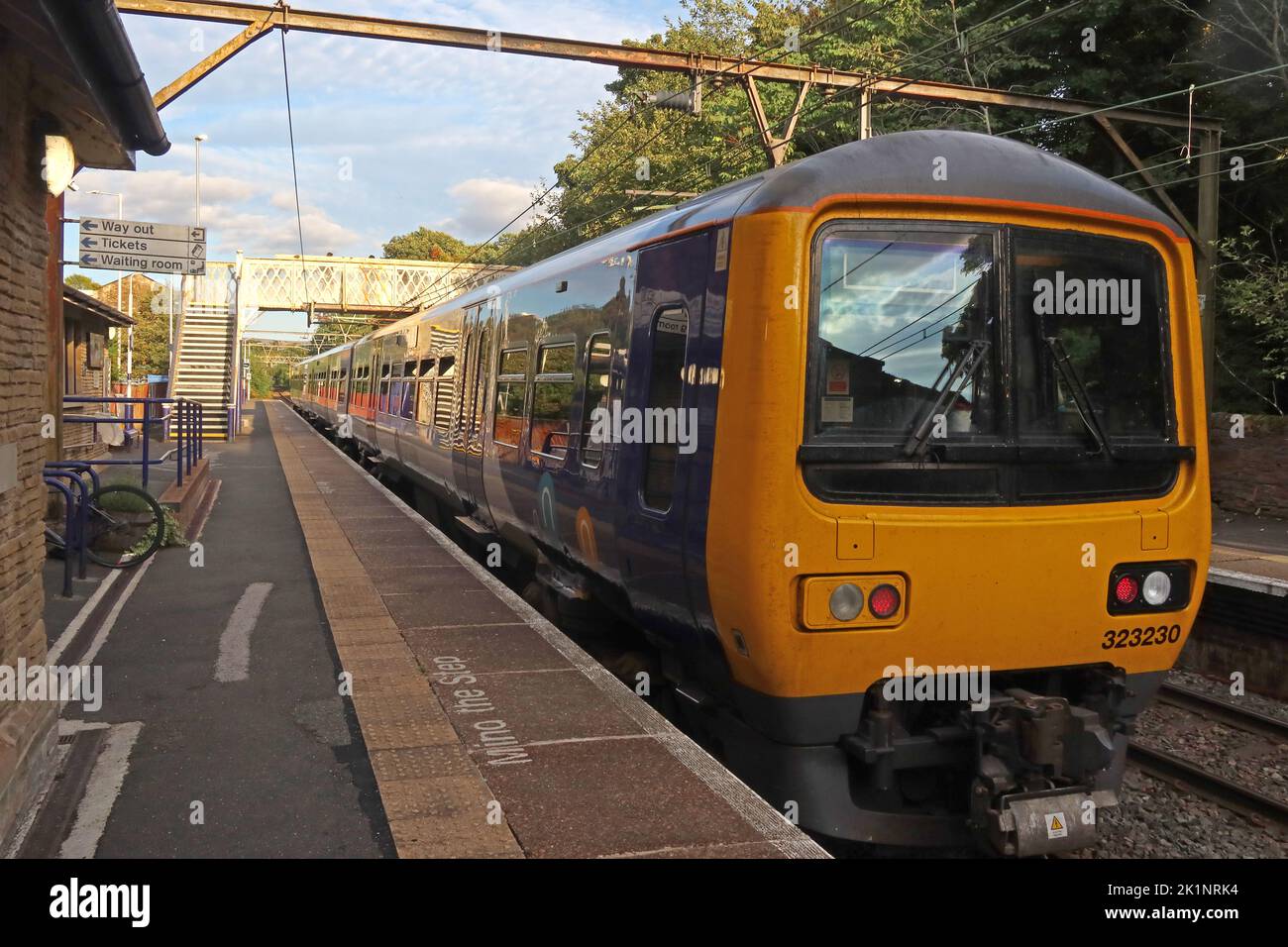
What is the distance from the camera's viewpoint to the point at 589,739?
478 centimetres

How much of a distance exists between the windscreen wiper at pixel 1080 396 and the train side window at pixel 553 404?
2.97 m

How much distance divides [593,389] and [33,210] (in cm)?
294

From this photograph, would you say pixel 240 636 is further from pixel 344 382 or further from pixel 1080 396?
pixel 344 382

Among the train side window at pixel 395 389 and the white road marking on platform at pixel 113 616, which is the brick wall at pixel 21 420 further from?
the train side window at pixel 395 389

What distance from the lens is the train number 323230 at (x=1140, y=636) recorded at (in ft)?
15.1

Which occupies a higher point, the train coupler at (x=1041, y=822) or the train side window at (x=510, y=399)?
the train side window at (x=510, y=399)

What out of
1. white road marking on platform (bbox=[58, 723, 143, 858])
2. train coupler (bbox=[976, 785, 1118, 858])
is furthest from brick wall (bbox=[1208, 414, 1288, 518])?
white road marking on platform (bbox=[58, 723, 143, 858])

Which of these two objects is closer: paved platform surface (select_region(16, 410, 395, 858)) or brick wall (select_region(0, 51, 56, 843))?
paved platform surface (select_region(16, 410, 395, 858))

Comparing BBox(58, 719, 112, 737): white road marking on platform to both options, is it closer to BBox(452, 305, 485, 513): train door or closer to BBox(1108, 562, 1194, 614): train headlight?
BBox(452, 305, 485, 513): train door

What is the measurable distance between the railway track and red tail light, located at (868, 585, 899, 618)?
10.4 feet

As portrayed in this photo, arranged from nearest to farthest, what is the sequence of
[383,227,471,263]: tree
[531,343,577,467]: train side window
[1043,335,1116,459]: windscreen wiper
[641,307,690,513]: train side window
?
[1043,335,1116,459]: windscreen wiper → [641,307,690,513]: train side window → [531,343,577,467]: train side window → [383,227,471,263]: tree

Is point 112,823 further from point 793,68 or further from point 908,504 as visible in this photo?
point 793,68

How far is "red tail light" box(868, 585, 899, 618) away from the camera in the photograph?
4.20 m

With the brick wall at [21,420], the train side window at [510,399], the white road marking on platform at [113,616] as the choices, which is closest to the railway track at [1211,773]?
the train side window at [510,399]
